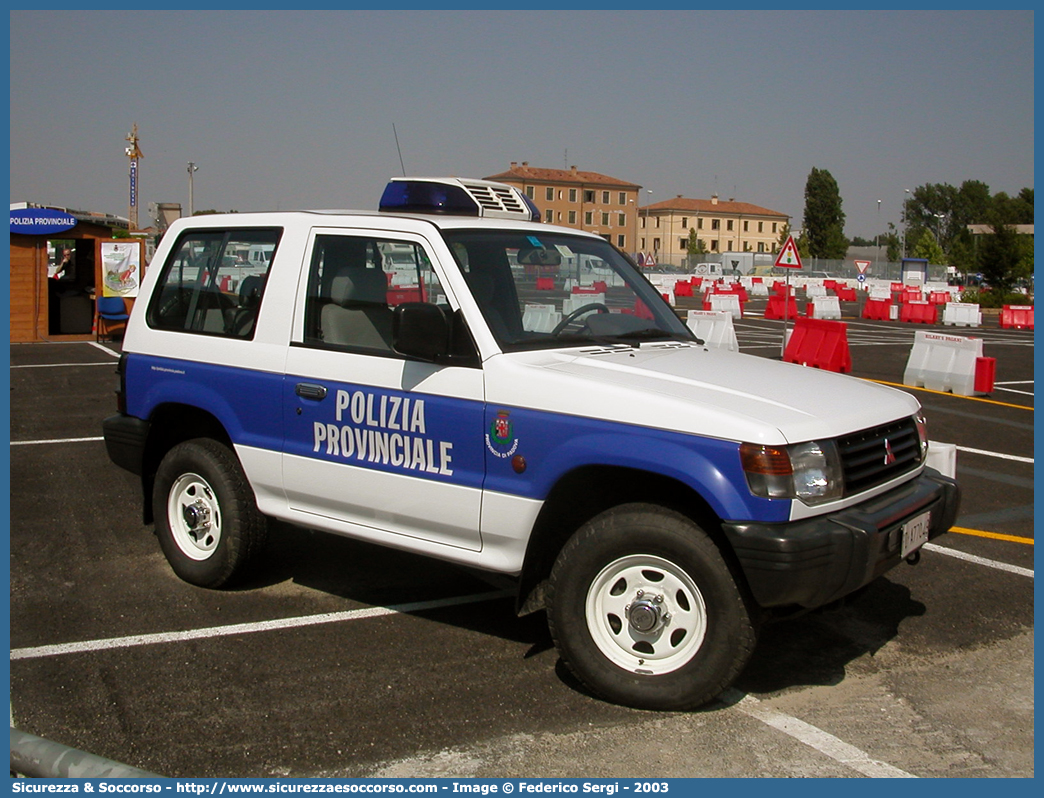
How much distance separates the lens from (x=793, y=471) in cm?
390

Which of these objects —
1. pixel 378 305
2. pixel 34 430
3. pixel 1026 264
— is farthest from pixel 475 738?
pixel 1026 264

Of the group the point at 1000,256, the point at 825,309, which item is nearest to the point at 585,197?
the point at 1000,256

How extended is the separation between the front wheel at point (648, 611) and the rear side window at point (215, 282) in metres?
2.35

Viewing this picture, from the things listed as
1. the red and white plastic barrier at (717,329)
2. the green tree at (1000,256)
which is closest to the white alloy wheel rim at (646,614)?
the red and white plastic barrier at (717,329)

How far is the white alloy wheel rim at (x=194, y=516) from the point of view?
223 inches

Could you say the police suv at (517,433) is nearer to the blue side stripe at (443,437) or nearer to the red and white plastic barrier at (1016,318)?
the blue side stripe at (443,437)

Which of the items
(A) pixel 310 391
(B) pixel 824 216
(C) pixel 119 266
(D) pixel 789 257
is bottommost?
(A) pixel 310 391

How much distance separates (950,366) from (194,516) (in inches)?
482

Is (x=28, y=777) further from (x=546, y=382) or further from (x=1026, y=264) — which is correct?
(x=1026, y=264)

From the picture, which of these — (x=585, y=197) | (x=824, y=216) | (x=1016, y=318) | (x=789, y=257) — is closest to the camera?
(x=789, y=257)

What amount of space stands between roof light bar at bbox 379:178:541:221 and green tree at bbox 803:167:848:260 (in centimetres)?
10803

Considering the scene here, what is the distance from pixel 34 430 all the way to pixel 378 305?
7293 mm

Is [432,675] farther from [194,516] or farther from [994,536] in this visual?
[994,536]

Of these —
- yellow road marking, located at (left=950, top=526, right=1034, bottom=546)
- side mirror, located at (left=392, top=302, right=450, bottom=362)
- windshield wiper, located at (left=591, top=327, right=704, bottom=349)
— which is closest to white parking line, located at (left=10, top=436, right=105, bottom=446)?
side mirror, located at (left=392, top=302, right=450, bottom=362)
